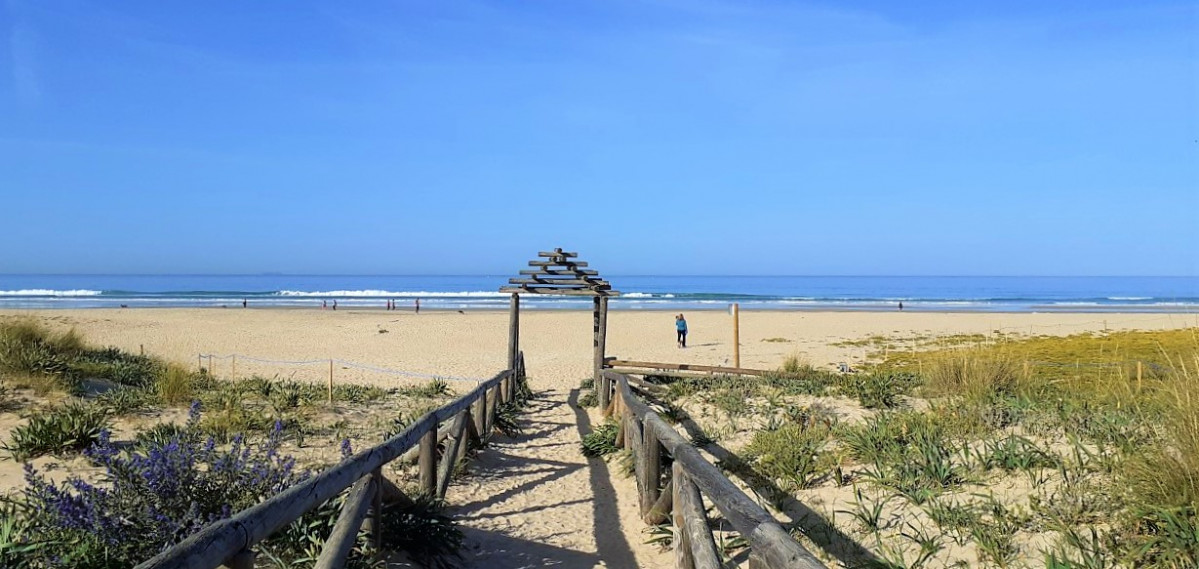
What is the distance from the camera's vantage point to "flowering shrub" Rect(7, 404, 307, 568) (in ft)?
11.5

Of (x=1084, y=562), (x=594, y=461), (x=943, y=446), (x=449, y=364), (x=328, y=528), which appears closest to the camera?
(x=1084, y=562)

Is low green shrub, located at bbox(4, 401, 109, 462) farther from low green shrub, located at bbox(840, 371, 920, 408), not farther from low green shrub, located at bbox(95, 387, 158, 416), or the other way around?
low green shrub, located at bbox(840, 371, 920, 408)

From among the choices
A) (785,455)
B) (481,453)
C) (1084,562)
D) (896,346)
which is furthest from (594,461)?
(896,346)

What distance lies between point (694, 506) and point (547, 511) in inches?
103

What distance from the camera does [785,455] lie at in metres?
5.98

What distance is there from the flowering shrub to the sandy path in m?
1.59

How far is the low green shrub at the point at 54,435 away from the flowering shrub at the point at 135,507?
321 cm

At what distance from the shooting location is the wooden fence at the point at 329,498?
8.53 feet

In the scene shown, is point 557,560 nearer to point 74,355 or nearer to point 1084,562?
point 1084,562

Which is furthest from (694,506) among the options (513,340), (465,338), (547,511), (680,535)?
(465,338)

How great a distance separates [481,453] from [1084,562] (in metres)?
6.37

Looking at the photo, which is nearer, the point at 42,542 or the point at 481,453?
the point at 42,542

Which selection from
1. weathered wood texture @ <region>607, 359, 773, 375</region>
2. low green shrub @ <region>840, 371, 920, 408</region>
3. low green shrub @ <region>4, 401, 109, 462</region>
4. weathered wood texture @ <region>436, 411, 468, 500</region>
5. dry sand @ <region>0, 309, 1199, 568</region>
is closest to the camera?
dry sand @ <region>0, 309, 1199, 568</region>

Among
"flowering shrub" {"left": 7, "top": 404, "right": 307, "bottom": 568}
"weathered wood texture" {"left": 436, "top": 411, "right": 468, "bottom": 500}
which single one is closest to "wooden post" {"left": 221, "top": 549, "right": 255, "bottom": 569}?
"flowering shrub" {"left": 7, "top": 404, "right": 307, "bottom": 568}
